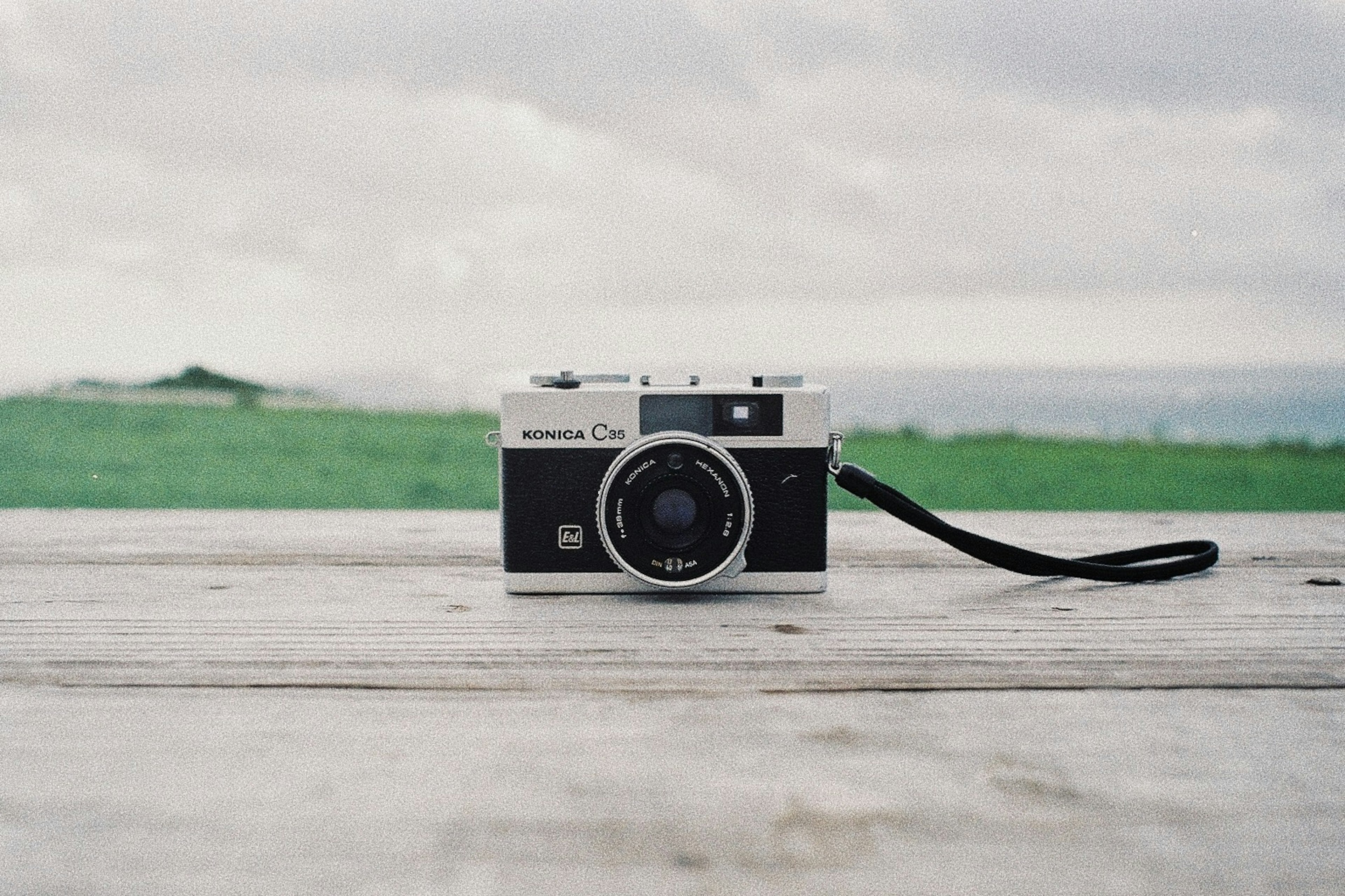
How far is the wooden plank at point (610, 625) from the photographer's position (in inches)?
35.7

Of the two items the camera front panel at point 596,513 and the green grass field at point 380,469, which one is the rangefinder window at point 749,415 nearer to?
the camera front panel at point 596,513

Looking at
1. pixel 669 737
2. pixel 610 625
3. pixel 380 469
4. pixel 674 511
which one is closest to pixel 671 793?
pixel 669 737

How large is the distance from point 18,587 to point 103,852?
2.55 feet

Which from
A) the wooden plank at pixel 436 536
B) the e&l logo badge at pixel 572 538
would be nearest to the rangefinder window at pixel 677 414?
the e&l logo badge at pixel 572 538

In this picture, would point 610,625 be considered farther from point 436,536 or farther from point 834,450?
point 436,536

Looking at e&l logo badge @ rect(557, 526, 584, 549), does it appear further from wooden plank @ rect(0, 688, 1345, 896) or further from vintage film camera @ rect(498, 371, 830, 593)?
wooden plank @ rect(0, 688, 1345, 896)

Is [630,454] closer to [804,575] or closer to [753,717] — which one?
[804,575]

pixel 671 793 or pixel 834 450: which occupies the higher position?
pixel 834 450

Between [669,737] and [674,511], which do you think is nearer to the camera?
[669,737]

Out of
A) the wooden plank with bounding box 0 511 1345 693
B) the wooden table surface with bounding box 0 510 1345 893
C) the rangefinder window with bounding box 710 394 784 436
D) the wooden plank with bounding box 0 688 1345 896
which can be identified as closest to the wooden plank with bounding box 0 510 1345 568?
the wooden plank with bounding box 0 511 1345 693

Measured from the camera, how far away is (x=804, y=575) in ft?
4.09

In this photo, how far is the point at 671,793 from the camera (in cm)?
67

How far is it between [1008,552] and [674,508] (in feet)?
1.31

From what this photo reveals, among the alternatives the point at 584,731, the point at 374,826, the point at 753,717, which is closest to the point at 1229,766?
the point at 753,717
